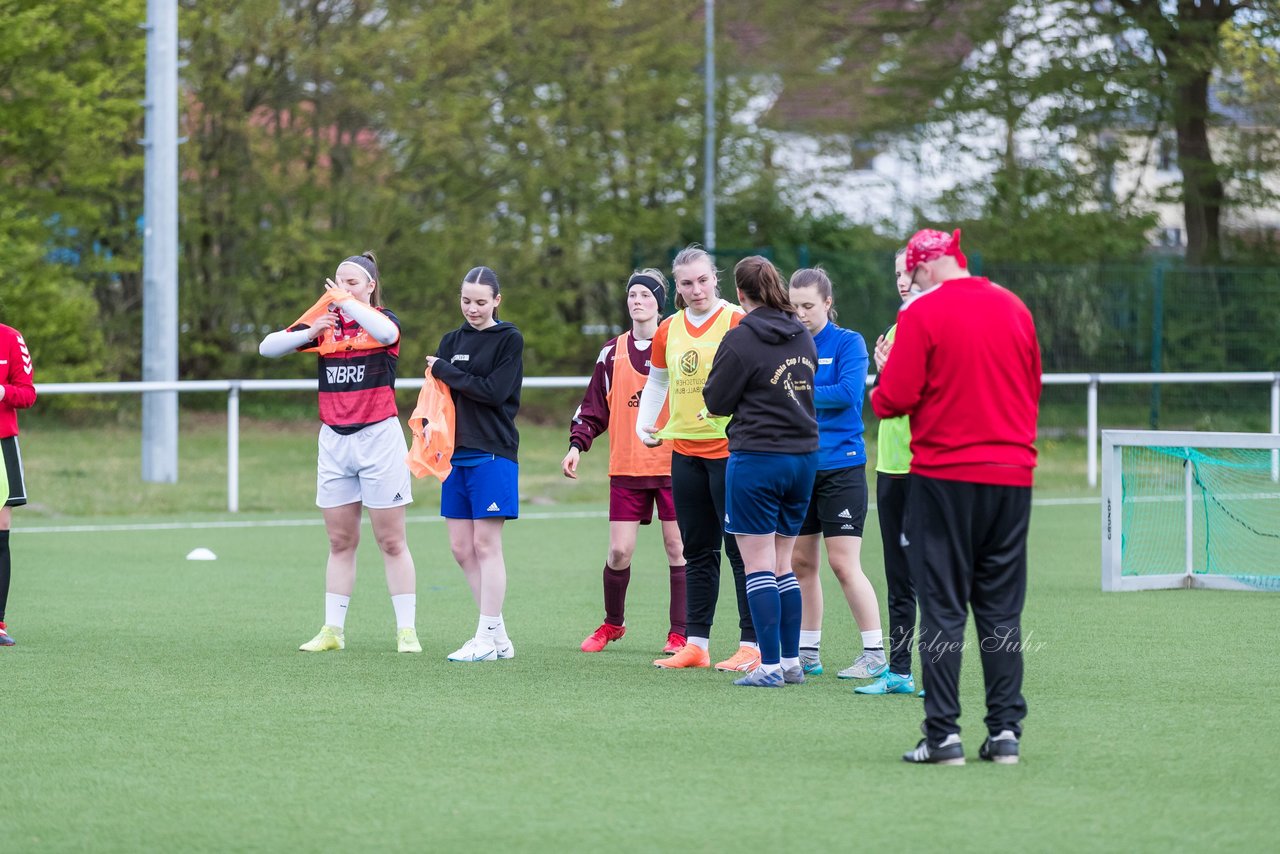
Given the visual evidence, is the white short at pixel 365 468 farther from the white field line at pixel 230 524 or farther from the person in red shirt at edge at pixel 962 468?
the white field line at pixel 230 524

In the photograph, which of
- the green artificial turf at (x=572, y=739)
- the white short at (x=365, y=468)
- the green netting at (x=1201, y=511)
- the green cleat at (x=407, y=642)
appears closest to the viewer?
the green artificial turf at (x=572, y=739)

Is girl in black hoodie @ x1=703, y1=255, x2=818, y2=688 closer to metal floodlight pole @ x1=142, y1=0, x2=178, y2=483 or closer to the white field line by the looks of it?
the white field line

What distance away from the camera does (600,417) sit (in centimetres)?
870

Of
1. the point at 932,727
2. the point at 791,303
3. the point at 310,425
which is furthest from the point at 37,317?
the point at 932,727

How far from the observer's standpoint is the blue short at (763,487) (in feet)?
Result: 23.4

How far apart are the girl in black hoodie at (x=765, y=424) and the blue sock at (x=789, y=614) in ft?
0.18

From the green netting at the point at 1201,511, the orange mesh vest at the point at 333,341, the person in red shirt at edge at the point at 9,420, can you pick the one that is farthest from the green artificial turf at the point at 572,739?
the orange mesh vest at the point at 333,341

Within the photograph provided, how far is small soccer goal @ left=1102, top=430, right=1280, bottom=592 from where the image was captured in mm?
10914

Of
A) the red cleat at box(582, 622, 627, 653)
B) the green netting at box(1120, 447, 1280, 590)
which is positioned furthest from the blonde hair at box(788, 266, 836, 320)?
the green netting at box(1120, 447, 1280, 590)

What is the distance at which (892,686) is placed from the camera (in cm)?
731

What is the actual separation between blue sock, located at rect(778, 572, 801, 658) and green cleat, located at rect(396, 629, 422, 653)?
1.90m

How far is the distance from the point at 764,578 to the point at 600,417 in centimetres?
177

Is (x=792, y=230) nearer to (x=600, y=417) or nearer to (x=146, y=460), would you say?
(x=146, y=460)

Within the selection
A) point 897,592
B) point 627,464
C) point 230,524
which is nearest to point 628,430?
point 627,464
